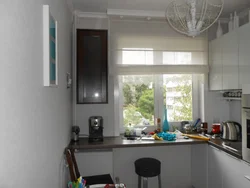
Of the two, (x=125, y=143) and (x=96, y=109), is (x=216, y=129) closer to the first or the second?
(x=125, y=143)

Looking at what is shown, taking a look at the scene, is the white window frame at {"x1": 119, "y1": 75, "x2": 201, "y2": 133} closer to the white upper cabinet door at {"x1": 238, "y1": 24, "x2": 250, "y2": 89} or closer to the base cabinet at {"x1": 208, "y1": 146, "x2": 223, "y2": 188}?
the base cabinet at {"x1": 208, "y1": 146, "x2": 223, "y2": 188}

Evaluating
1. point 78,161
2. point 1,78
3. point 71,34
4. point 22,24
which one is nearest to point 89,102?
point 78,161

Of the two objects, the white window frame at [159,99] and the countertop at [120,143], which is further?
the white window frame at [159,99]

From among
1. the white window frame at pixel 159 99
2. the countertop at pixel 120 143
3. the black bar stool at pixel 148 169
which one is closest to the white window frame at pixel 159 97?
the white window frame at pixel 159 99

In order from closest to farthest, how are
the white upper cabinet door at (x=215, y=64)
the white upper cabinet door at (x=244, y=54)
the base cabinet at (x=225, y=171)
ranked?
the base cabinet at (x=225, y=171)
the white upper cabinet door at (x=244, y=54)
the white upper cabinet door at (x=215, y=64)

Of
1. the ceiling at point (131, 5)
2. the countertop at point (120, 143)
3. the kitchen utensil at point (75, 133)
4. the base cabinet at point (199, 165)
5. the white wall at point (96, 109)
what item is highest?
the ceiling at point (131, 5)

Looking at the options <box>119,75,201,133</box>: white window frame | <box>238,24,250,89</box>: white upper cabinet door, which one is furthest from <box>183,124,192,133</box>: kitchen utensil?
<box>238,24,250,89</box>: white upper cabinet door

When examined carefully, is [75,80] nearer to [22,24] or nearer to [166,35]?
[166,35]

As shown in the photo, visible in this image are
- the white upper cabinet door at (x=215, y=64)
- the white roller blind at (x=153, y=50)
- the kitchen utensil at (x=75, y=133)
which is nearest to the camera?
the kitchen utensil at (x=75, y=133)

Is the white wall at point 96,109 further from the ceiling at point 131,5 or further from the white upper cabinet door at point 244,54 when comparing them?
the white upper cabinet door at point 244,54

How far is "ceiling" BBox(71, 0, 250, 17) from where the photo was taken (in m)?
2.49

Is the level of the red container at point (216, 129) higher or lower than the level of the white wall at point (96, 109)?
lower

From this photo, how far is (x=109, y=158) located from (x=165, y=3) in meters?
1.95

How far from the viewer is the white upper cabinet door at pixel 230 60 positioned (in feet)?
7.89
